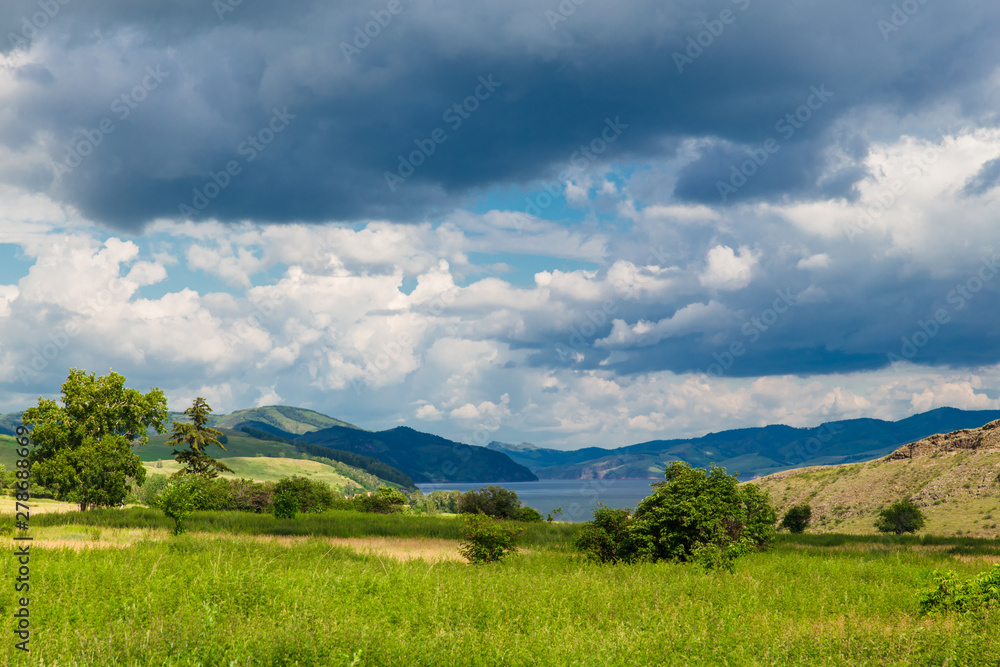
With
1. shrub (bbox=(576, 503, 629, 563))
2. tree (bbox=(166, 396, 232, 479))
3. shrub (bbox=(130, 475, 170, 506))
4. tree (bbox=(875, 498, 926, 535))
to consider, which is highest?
tree (bbox=(166, 396, 232, 479))

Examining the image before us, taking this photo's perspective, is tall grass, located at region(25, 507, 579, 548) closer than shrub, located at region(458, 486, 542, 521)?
Yes

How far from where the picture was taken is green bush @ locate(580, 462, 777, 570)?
2594 centimetres

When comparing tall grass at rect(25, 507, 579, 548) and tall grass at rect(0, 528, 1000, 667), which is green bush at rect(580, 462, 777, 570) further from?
tall grass at rect(0, 528, 1000, 667)

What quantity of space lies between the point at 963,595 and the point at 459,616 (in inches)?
465

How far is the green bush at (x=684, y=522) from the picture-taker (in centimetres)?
2594

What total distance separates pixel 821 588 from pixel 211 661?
630 inches

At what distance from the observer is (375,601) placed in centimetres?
1377

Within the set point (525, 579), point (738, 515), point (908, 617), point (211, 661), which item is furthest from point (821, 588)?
point (211, 661)

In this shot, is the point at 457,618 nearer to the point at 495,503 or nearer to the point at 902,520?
the point at 495,503

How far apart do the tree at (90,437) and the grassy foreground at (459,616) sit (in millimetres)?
47280

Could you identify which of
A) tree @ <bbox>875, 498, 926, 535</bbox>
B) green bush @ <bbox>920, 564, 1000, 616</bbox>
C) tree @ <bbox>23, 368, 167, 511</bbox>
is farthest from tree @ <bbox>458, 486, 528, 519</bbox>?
green bush @ <bbox>920, 564, 1000, 616</bbox>

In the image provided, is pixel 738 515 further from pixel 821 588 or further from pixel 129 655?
pixel 129 655

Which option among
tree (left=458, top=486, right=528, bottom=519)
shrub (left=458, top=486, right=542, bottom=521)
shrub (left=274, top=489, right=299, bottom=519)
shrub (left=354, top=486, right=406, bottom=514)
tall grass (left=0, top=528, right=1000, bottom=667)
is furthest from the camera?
shrub (left=354, top=486, right=406, bottom=514)

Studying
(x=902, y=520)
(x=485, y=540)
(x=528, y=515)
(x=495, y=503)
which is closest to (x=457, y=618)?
(x=485, y=540)
